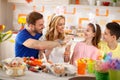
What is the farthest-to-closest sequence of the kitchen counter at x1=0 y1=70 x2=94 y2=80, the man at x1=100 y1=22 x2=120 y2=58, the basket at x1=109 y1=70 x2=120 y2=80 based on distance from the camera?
1. the man at x1=100 y1=22 x2=120 y2=58
2. the kitchen counter at x1=0 y1=70 x2=94 y2=80
3. the basket at x1=109 y1=70 x2=120 y2=80

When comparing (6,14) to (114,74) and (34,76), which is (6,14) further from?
(114,74)

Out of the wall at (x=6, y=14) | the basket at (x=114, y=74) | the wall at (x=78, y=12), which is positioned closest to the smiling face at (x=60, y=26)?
the basket at (x=114, y=74)

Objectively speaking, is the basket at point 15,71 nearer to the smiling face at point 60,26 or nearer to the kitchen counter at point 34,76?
the kitchen counter at point 34,76

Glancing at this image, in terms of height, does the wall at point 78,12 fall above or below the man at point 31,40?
above

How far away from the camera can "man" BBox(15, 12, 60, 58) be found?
2854 millimetres

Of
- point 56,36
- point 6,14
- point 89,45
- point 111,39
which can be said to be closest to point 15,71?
point 56,36

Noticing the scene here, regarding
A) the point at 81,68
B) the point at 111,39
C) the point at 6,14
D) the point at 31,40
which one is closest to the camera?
the point at 81,68

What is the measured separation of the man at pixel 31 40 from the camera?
9.36 ft

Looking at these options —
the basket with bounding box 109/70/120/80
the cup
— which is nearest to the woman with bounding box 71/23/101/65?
the cup

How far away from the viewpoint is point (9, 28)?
5.81m

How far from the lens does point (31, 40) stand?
2.89 m

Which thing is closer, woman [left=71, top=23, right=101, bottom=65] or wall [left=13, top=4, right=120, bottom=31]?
woman [left=71, top=23, right=101, bottom=65]

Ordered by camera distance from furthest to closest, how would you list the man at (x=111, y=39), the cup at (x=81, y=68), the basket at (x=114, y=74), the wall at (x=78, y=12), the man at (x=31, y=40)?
the wall at (x=78, y=12)
the man at (x=111, y=39)
the man at (x=31, y=40)
the cup at (x=81, y=68)
the basket at (x=114, y=74)

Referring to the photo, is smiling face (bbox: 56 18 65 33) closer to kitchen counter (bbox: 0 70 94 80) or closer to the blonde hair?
the blonde hair
